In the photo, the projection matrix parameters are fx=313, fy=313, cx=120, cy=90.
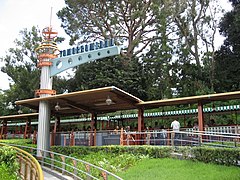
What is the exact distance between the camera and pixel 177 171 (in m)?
10.8

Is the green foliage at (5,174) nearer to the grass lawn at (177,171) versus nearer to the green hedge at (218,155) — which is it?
the grass lawn at (177,171)

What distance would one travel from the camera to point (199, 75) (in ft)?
105

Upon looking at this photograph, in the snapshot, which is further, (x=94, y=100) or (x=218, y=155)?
(x=94, y=100)

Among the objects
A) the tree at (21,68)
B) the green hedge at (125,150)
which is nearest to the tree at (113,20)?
the tree at (21,68)

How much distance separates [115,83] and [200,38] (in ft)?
39.1

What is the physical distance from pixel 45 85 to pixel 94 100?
3855 millimetres

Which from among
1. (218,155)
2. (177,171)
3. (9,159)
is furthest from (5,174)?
(218,155)

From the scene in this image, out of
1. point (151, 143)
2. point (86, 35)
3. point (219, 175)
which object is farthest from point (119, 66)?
point (219, 175)

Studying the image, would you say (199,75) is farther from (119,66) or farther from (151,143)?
(151,143)

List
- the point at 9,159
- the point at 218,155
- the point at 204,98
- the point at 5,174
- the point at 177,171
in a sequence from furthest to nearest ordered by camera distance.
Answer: the point at 204,98 < the point at 218,155 < the point at 177,171 < the point at 9,159 < the point at 5,174

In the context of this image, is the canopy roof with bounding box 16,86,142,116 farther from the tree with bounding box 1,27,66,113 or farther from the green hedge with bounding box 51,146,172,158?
the tree with bounding box 1,27,66,113

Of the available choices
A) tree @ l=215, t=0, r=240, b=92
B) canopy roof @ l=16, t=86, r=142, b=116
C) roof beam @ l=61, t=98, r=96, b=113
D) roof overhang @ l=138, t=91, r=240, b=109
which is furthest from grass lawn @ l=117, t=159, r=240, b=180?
tree @ l=215, t=0, r=240, b=92

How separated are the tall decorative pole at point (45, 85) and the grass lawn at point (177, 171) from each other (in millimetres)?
7166

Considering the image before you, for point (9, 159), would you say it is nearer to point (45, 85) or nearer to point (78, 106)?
point (78, 106)
